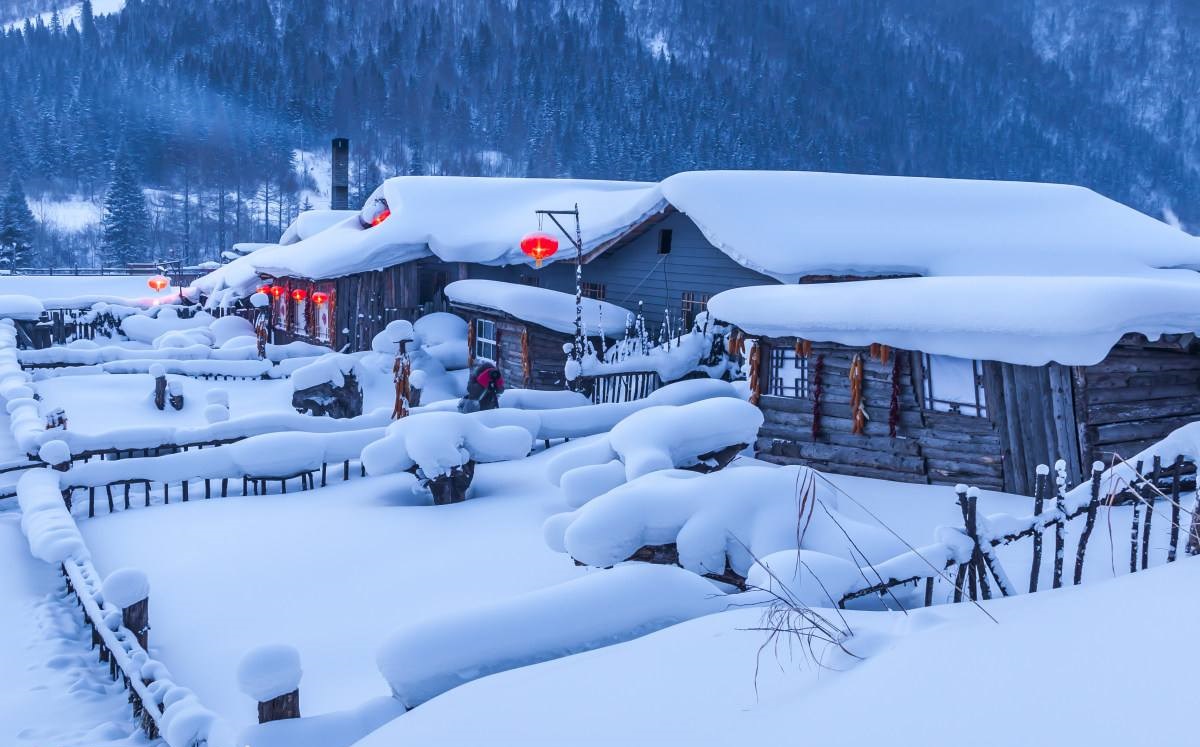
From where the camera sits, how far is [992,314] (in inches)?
389

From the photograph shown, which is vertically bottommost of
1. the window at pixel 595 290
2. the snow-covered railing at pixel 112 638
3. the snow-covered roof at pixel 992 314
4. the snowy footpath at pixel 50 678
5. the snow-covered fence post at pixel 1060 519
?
the snowy footpath at pixel 50 678

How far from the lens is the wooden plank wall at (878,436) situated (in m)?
11.0

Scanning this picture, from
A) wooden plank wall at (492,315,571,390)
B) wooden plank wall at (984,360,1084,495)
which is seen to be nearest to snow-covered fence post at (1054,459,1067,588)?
wooden plank wall at (984,360,1084,495)

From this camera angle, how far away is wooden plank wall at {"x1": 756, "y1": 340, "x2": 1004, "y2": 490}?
36.0 ft

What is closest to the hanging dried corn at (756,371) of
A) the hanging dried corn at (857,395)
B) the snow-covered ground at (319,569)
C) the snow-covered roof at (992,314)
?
the snow-covered roof at (992,314)

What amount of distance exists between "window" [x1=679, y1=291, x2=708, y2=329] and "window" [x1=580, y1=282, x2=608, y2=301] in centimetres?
312

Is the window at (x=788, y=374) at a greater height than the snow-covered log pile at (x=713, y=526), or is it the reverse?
the window at (x=788, y=374)

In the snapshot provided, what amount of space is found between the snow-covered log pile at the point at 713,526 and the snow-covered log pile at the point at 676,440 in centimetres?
208

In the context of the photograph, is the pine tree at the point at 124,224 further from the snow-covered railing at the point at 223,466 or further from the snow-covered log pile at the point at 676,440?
the snow-covered log pile at the point at 676,440

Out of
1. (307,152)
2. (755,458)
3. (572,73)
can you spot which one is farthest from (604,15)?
(755,458)

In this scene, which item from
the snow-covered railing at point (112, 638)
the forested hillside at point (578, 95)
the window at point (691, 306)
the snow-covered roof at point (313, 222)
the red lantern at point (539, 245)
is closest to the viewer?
the snow-covered railing at point (112, 638)

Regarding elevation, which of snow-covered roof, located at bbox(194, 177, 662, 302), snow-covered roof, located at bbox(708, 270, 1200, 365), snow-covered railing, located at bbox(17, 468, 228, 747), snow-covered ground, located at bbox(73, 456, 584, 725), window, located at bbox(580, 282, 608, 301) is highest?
snow-covered roof, located at bbox(194, 177, 662, 302)

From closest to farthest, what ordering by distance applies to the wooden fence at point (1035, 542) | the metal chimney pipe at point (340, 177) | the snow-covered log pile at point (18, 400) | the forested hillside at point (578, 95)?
the wooden fence at point (1035, 542), the snow-covered log pile at point (18, 400), the metal chimney pipe at point (340, 177), the forested hillside at point (578, 95)

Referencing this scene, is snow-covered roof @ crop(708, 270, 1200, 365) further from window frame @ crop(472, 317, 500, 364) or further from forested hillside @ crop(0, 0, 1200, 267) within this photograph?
forested hillside @ crop(0, 0, 1200, 267)
